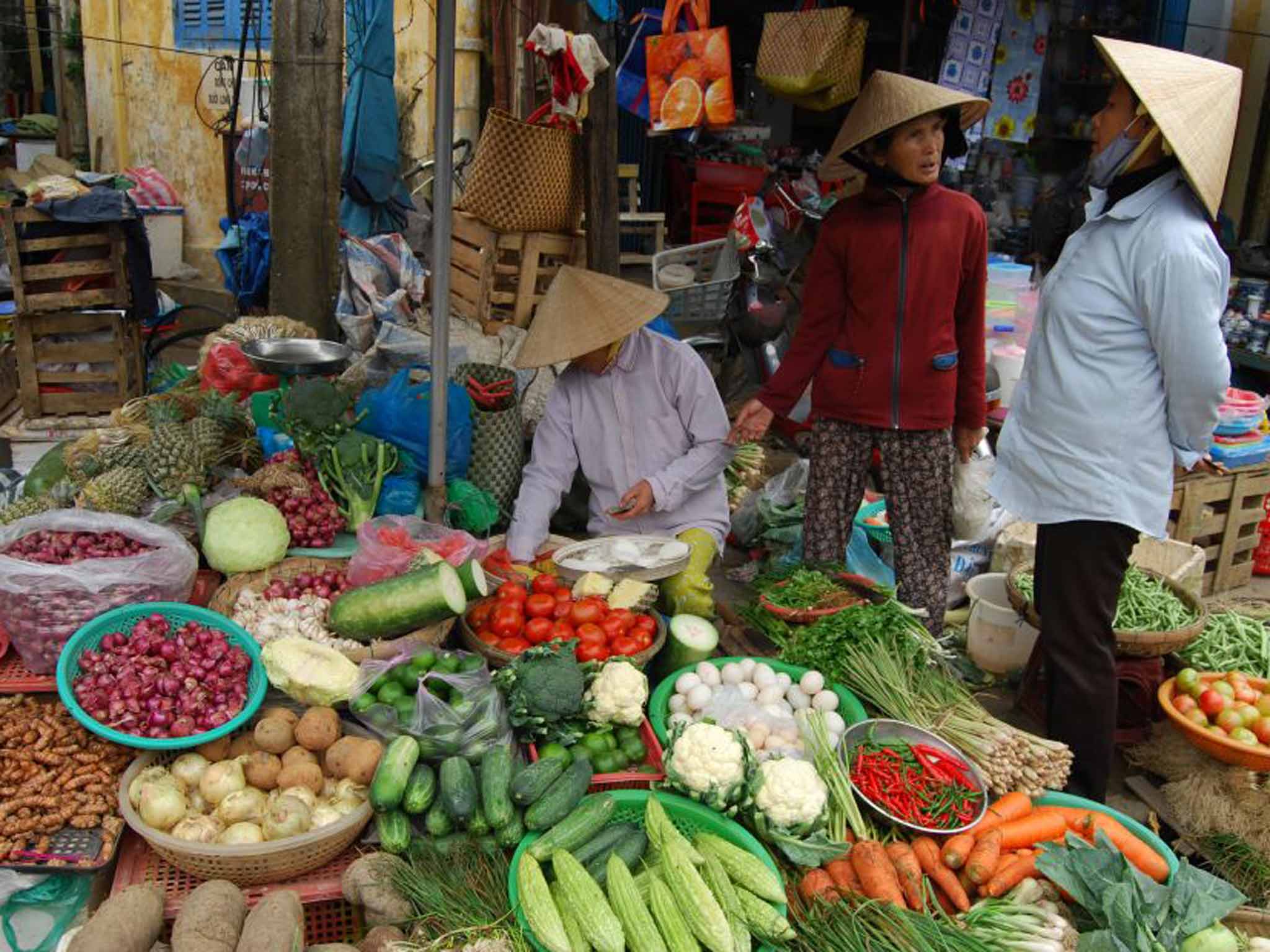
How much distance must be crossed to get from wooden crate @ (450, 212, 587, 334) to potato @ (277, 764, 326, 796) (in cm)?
400

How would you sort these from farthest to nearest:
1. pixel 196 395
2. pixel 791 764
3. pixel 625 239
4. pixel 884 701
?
pixel 625 239 < pixel 196 395 < pixel 884 701 < pixel 791 764

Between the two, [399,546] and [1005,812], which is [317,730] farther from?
[1005,812]

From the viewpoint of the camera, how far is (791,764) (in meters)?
2.50

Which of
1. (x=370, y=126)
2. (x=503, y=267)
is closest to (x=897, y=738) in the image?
(x=503, y=267)

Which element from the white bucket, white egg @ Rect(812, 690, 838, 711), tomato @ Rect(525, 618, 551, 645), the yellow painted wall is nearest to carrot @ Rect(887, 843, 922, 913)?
white egg @ Rect(812, 690, 838, 711)

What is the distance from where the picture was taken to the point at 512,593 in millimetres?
3143

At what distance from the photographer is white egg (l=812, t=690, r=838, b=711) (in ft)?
9.53

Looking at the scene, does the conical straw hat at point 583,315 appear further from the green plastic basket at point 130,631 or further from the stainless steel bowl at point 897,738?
the stainless steel bowl at point 897,738

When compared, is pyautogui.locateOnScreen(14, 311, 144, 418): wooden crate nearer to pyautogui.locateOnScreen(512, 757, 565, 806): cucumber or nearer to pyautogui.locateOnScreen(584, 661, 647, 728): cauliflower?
pyautogui.locateOnScreen(584, 661, 647, 728): cauliflower

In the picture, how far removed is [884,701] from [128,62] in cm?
1173

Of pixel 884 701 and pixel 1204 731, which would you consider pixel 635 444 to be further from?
pixel 1204 731

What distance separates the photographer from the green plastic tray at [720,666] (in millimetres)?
2857

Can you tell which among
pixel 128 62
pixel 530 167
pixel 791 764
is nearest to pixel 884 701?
pixel 791 764

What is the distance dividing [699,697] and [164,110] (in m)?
11.0
